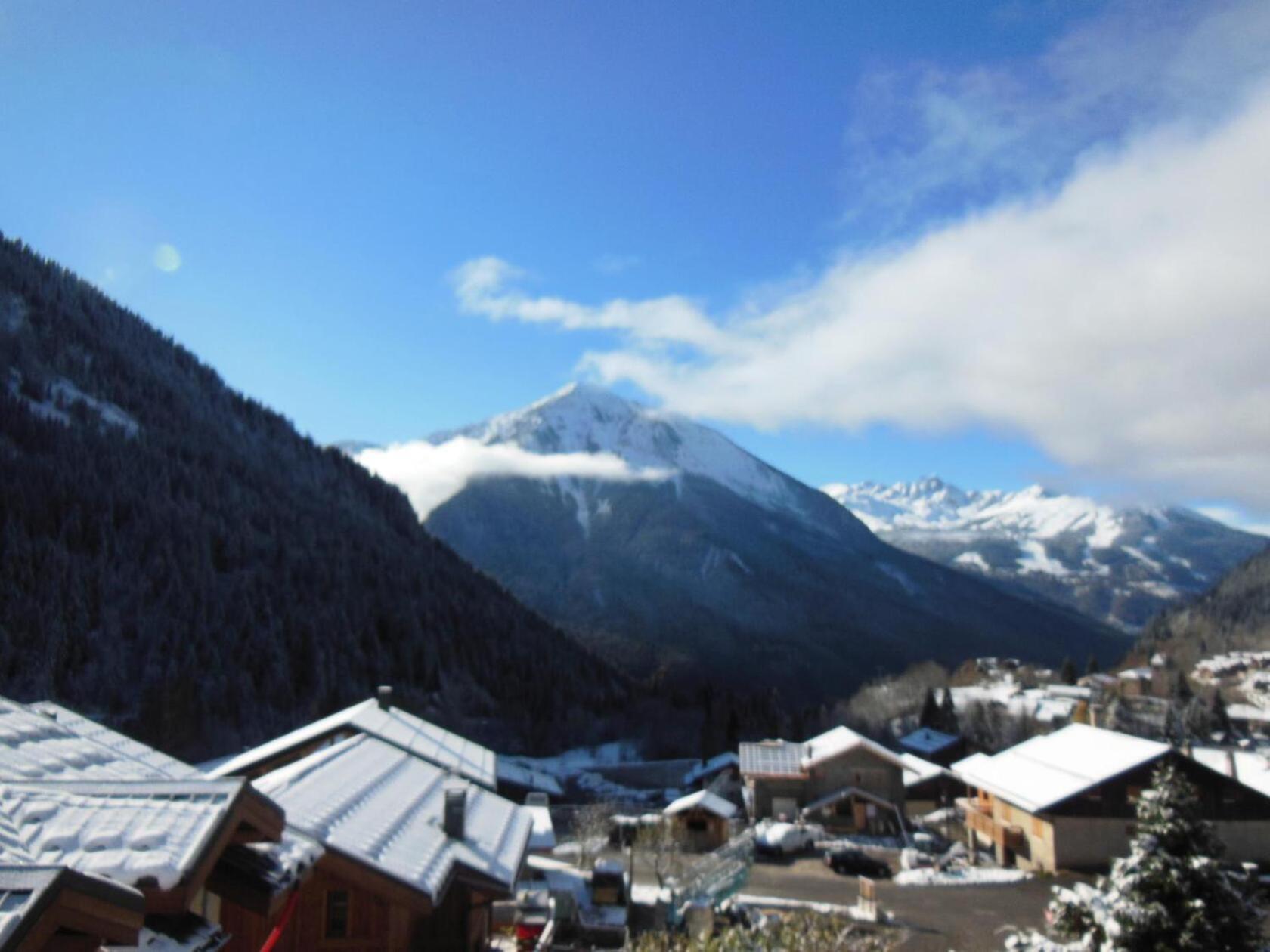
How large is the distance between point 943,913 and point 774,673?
5973 inches

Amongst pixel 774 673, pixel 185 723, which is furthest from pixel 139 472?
pixel 774 673

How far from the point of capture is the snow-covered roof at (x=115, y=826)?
5469 mm

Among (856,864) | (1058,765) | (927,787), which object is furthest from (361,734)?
(927,787)

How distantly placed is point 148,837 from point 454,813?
10532mm

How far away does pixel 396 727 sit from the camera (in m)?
27.6

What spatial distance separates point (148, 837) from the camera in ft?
19.4

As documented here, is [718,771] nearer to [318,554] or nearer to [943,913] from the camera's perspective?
[943,913]

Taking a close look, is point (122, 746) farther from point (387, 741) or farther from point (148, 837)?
point (387, 741)

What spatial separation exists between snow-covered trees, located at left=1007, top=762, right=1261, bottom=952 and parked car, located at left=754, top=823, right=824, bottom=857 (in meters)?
28.6

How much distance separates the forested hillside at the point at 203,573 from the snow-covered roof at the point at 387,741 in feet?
150

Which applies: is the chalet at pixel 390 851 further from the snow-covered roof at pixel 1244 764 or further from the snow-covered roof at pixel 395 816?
the snow-covered roof at pixel 1244 764

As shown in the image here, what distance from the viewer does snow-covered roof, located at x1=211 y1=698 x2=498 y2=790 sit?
24125 millimetres

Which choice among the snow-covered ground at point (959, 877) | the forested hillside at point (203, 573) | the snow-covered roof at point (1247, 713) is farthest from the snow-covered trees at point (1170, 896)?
the snow-covered roof at point (1247, 713)

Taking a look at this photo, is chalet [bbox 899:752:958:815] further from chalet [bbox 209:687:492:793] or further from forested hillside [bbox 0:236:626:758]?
forested hillside [bbox 0:236:626:758]
